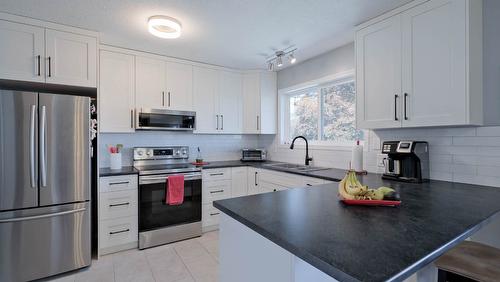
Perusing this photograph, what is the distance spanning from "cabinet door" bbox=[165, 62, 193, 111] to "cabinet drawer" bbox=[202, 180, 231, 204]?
1.11 meters

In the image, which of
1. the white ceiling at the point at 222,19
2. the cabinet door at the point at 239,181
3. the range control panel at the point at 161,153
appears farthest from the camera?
the cabinet door at the point at 239,181

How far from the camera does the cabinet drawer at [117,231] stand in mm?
2561

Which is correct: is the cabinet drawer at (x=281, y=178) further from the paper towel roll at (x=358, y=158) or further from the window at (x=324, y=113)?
the window at (x=324, y=113)

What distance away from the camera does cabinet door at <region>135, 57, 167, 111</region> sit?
9.87 feet

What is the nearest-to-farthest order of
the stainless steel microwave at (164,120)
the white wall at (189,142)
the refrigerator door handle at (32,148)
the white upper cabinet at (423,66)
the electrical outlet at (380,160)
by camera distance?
the white upper cabinet at (423,66), the refrigerator door handle at (32,148), the electrical outlet at (380,160), the stainless steel microwave at (164,120), the white wall at (189,142)

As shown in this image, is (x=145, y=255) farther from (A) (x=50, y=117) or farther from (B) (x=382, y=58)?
(B) (x=382, y=58)

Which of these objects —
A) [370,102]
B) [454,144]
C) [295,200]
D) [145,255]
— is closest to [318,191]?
[295,200]

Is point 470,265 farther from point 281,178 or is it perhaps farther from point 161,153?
point 161,153

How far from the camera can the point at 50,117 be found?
2135 mm

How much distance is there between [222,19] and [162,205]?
7.00 ft

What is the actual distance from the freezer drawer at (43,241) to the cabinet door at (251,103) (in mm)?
2334

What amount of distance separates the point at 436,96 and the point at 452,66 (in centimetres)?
22

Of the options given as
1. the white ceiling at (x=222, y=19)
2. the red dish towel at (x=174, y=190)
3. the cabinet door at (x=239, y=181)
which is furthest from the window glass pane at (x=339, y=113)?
the red dish towel at (x=174, y=190)

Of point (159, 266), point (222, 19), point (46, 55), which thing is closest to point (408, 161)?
point (222, 19)
